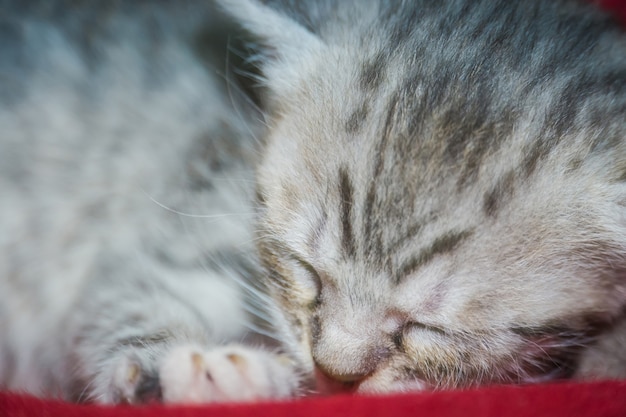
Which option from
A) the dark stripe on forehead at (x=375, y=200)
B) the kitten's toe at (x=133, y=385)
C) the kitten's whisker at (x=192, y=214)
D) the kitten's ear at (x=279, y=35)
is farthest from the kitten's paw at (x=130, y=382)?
the kitten's ear at (x=279, y=35)

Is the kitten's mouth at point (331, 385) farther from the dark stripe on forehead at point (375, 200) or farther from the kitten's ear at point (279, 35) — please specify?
the kitten's ear at point (279, 35)

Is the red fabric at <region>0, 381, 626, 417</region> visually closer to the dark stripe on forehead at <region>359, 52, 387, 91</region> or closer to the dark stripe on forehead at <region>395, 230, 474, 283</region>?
the dark stripe on forehead at <region>395, 230, 474, 283</region>

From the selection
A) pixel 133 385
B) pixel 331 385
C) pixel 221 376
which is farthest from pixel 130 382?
pixel 331 385

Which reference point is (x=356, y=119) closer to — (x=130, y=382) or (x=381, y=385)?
(x=381, y=385)

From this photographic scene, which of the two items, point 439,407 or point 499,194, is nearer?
point 439,407

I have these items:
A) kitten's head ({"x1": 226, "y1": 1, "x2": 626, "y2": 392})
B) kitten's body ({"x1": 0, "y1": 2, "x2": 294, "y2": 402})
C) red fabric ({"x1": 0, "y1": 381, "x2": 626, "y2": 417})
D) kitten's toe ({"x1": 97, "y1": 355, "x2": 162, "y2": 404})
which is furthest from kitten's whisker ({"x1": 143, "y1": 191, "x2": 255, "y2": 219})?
red fabric ({"x1": 0, "y1": 381, "x2": 626, "y2": 417})

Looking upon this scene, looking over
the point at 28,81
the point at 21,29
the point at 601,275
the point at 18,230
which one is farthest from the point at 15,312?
the point at 601,275

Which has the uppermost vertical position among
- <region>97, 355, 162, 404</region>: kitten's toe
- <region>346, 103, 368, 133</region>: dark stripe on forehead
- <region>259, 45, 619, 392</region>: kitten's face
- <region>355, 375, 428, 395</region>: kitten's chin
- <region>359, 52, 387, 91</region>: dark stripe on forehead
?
<region>359, 52, 387, 91</region>: dark stripe on forehead
